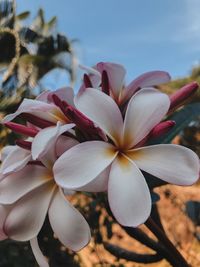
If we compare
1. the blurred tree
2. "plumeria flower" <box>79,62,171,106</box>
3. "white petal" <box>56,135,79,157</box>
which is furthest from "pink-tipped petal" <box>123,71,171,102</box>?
the blurred tree

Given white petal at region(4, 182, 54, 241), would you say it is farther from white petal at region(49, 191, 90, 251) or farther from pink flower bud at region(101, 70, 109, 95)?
pink flower bud at region(101, 70, 109, 95)

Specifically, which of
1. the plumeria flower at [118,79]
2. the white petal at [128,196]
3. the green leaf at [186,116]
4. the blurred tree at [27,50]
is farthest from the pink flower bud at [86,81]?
the blurred tree at [27,50]

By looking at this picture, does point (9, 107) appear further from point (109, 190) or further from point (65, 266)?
point (109, 190)

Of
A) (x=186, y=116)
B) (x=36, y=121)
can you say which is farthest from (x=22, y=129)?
(x=186, y=116)

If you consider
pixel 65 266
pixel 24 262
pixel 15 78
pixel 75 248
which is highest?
pixel 75 248

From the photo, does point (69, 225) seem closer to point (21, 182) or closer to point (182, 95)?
point (21, 182)

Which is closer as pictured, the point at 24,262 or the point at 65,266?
the point at 24,262

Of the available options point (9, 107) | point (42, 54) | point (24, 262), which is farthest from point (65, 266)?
point (42, 54)
